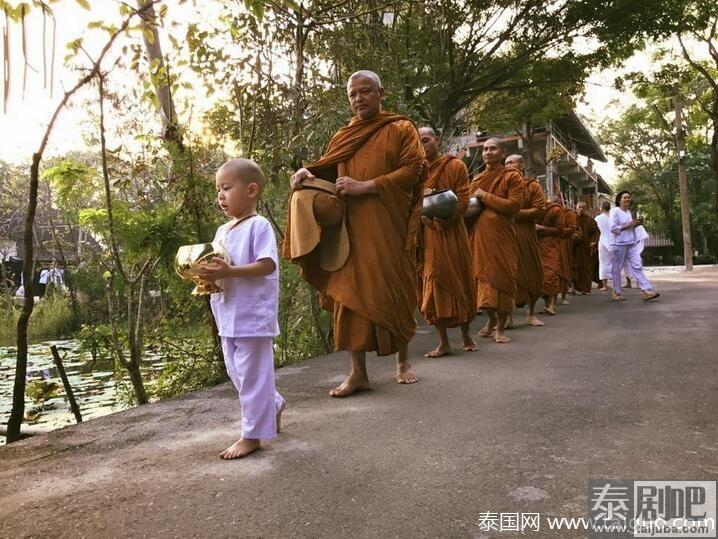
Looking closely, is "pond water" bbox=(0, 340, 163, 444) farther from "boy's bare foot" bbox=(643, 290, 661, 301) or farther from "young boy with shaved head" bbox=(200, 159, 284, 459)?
"boy's bare foot" bbox=(643, 290, 661, 301)

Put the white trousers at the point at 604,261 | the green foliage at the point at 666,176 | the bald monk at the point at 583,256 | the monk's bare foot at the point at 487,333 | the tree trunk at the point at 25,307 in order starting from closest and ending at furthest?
1. the tree trunk at the point at 25,307
2. the monk's bare foot at the point at 487,333
3. the bald monk at the point at 583,256
4. the white trousers at the point at 604,261
5. the green foliage at the point at 666,176

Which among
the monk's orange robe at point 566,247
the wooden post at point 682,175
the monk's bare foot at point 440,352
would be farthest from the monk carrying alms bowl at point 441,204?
the wooden post at point 682,175

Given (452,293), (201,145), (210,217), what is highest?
(201,145)

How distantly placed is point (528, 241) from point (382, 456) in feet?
16.9

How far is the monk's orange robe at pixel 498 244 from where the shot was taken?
249 inches

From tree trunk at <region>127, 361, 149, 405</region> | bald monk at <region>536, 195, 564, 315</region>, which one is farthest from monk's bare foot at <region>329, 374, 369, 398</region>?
bald monk at <region>536, 195, 564, 315</region>

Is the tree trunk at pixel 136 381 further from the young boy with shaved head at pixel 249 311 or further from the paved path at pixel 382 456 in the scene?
the young boy with shaved head at pixel 249 311

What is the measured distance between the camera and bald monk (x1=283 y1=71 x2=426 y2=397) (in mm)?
3949

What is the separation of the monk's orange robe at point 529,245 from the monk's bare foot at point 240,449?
505cm

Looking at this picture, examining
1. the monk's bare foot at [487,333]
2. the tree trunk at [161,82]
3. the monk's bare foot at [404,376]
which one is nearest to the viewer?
the tree trunk at [161,82]

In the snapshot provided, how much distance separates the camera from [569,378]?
14.1 feet

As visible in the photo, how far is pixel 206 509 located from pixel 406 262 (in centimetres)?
226

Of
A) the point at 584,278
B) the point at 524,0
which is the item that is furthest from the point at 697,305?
the point at 524,0

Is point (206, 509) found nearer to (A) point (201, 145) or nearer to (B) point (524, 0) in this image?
(A) point (201, 145)
